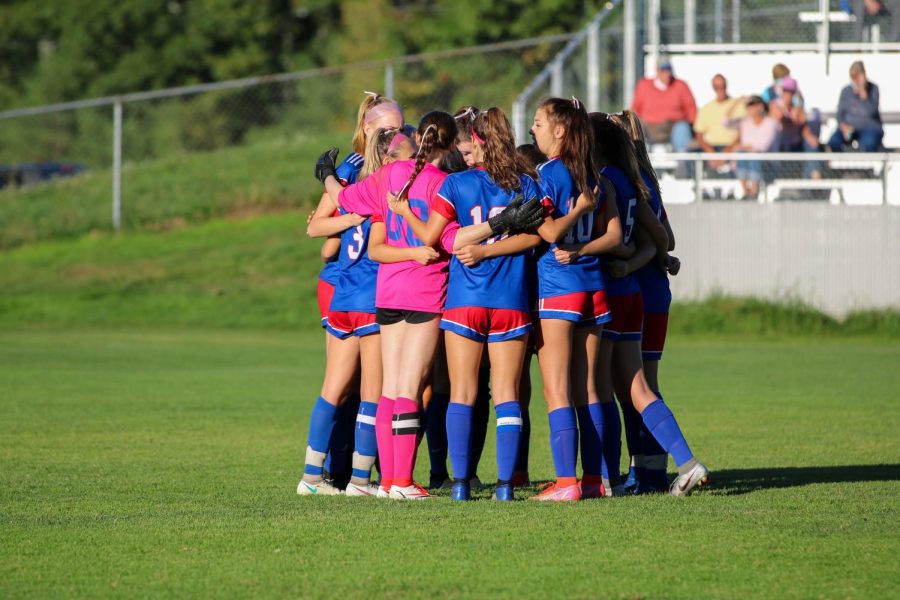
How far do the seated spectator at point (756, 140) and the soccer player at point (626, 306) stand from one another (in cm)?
1244

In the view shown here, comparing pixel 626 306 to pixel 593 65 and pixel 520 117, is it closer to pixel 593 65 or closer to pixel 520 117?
pixel 520 117

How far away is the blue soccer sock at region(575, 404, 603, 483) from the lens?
700 cm

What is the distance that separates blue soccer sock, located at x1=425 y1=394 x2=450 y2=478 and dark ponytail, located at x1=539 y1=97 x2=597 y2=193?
1.67 meters

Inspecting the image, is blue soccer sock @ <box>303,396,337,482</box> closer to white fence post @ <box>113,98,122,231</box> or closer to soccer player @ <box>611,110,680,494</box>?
soccer player @ <box>611,110,680,494</box>

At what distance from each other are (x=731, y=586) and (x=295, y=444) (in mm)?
5099

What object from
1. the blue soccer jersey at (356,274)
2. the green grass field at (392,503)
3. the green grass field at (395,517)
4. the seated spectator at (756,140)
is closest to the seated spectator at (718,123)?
the seated spectator at (756,140)

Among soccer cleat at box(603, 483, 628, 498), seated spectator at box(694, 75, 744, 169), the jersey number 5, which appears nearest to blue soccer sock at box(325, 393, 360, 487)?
the jersey number 5

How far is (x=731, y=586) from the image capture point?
4.99 m

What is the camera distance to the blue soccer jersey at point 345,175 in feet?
24.0

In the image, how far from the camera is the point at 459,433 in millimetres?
6727

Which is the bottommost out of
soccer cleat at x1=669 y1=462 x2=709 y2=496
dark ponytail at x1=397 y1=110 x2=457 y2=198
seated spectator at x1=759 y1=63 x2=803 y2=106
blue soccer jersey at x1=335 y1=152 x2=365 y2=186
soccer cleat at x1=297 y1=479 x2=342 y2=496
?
soccer cleat at x1=297 y1=479 x2=342 y2=496

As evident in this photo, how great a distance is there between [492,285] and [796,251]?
13.4 m

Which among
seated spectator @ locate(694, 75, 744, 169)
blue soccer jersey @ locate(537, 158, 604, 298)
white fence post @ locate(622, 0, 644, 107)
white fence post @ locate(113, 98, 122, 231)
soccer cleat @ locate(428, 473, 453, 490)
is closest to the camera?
blue soccer jersey @ locate(537, 158, 604, 298)

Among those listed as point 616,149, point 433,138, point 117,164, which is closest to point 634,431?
point 616,149
